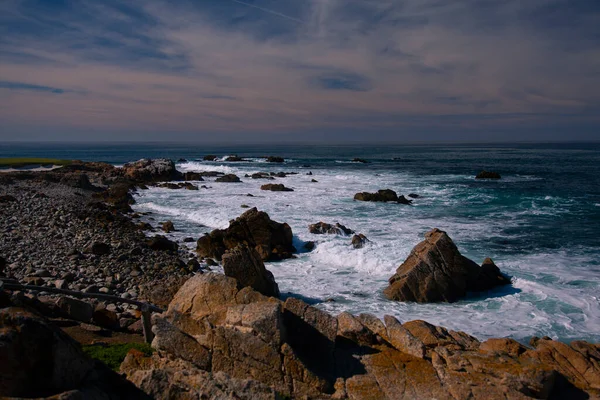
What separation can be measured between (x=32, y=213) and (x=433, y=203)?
34.2 m

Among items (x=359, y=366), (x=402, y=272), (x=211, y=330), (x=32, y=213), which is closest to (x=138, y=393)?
(x=211, y=330)

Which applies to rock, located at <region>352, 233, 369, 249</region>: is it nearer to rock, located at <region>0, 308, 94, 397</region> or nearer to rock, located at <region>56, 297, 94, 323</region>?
rock, located at <region>56, 297, 94, 323</region>

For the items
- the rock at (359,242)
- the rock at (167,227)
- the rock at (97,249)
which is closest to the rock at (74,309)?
the rock at (97,249)

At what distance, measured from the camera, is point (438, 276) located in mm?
16406

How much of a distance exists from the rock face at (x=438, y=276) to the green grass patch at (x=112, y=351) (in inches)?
404

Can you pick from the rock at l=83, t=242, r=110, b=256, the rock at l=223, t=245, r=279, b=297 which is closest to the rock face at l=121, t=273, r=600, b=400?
the rock at l=223, t=245, r=279, b=297

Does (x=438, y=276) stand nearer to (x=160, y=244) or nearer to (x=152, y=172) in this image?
(x=160, y=244)

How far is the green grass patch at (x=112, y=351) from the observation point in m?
8.23

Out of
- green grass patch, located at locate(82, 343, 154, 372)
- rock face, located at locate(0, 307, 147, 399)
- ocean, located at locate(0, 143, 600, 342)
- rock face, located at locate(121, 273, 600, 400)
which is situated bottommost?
ocean, located at locate(0, 143, 600, 342)

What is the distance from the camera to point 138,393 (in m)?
5.48

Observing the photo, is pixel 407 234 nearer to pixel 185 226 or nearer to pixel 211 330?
pixel 185 226

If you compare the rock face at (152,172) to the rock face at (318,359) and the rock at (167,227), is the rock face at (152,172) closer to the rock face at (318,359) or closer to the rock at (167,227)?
the rock at (167,227)

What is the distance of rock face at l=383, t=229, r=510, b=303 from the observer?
16219 mm

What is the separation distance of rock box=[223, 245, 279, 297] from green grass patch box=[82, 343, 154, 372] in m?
5.60
